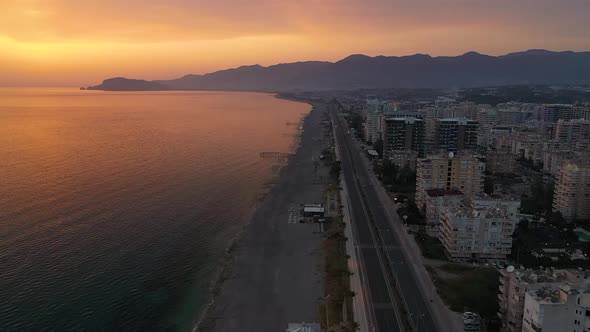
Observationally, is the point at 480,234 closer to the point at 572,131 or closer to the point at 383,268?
the point at 383,268

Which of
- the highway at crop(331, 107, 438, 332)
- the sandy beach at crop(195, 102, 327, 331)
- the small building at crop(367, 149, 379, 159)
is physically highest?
the small building at crop(367, 149, 379, 159)

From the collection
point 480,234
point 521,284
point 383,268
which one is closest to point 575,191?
point 480,234

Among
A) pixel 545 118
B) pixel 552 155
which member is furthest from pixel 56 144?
pixel 545 118

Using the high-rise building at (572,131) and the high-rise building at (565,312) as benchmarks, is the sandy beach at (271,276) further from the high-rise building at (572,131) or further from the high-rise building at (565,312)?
the high-rise building at (572,131)

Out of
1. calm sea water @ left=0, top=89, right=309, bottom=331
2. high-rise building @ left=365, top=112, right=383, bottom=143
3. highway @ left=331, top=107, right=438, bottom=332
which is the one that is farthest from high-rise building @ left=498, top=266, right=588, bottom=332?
high-rise building @ left=365, top=112, right=383, bottom=143

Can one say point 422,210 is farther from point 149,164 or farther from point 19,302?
point 149,164

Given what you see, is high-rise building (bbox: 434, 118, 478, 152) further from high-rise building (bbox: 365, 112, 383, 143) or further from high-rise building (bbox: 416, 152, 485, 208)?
high-rise building (bbox: 416, 152, 485, 208)
